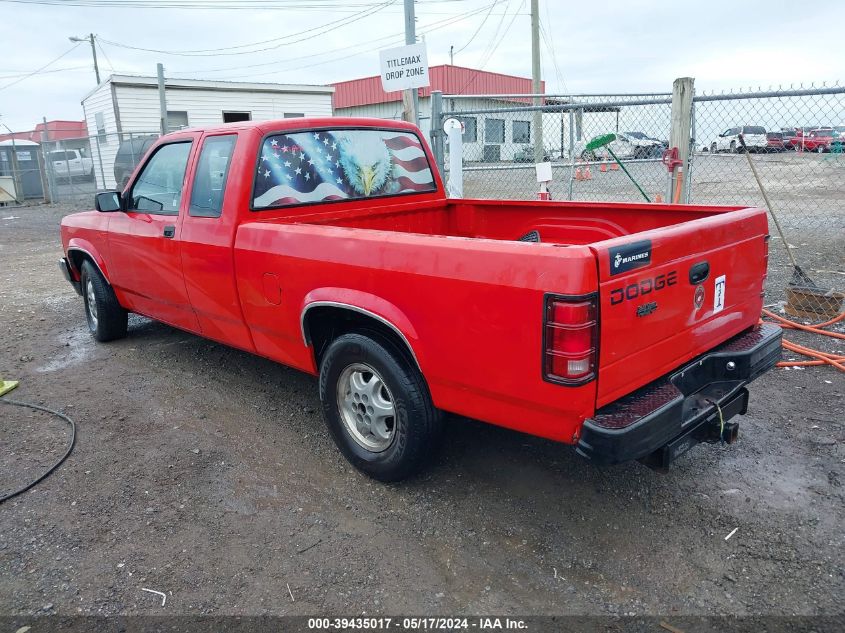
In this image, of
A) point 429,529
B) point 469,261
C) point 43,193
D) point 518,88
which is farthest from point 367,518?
point 518,88

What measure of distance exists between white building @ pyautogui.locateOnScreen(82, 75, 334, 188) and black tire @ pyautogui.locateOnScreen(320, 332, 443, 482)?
19154 millimetres

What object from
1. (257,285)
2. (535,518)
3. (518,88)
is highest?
Result: (518,88)

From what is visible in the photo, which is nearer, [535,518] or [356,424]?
[535,518]

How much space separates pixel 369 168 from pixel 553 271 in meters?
2.50

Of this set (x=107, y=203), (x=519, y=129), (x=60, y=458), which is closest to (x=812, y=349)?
(x=60, y=458)

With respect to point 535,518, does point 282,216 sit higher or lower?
higher

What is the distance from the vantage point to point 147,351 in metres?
5.88

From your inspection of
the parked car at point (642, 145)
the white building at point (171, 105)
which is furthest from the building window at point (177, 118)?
the parked car at point (642, 145)

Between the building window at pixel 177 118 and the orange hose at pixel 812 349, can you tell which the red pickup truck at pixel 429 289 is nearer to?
the orange hose at pixel 812 349

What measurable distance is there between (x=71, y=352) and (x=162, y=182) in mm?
2156

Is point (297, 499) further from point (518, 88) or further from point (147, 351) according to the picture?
point (518, 88)

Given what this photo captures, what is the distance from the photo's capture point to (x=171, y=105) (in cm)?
2298

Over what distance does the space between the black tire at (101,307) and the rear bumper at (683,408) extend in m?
4.76

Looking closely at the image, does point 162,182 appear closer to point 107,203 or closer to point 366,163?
point 107,203
